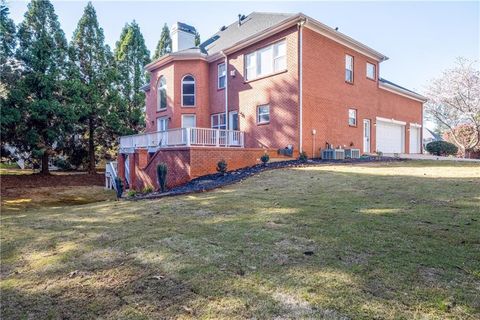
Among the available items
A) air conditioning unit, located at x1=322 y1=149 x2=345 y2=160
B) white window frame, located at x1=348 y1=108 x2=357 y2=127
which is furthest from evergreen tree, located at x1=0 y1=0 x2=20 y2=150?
white window frame, located at x1=348 y1=108 x2=357 y2=127

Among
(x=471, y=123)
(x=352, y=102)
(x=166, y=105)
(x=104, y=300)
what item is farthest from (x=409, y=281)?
(x=471, y=123)

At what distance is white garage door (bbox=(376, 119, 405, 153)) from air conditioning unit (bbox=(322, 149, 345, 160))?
6.09 metres

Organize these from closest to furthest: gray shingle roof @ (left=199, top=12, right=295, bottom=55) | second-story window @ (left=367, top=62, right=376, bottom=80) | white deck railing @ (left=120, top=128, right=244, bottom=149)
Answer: white deck railing @ (left=120, top=128, right=244, bottom=149)
gray shingle roof @ (left=199, top=12, right=295, bottom=55)
second-story window @ (left=367, top=62, right=376, bottom=80)

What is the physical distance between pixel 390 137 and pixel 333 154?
847 centimetres

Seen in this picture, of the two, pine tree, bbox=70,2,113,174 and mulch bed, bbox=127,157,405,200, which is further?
pine tree, bbox=70,2,113,174

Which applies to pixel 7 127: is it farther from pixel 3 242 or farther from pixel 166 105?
pixel 3 242

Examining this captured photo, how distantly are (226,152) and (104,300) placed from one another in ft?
31.4

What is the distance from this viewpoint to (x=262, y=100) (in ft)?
52.2

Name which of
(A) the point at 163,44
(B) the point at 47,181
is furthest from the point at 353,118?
(A) the point at 163,44

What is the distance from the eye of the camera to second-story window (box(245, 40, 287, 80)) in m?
15.1

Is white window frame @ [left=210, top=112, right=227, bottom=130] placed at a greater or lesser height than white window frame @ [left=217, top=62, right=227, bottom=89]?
lesser

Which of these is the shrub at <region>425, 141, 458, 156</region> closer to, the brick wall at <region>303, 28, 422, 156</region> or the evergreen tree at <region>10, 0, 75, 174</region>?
the brick wall at <region>303, 28, 422, 156</region>

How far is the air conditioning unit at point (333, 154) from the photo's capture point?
579 inches

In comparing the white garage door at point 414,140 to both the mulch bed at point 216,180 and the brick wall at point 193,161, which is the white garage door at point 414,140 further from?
the brick wall at point 193,161
